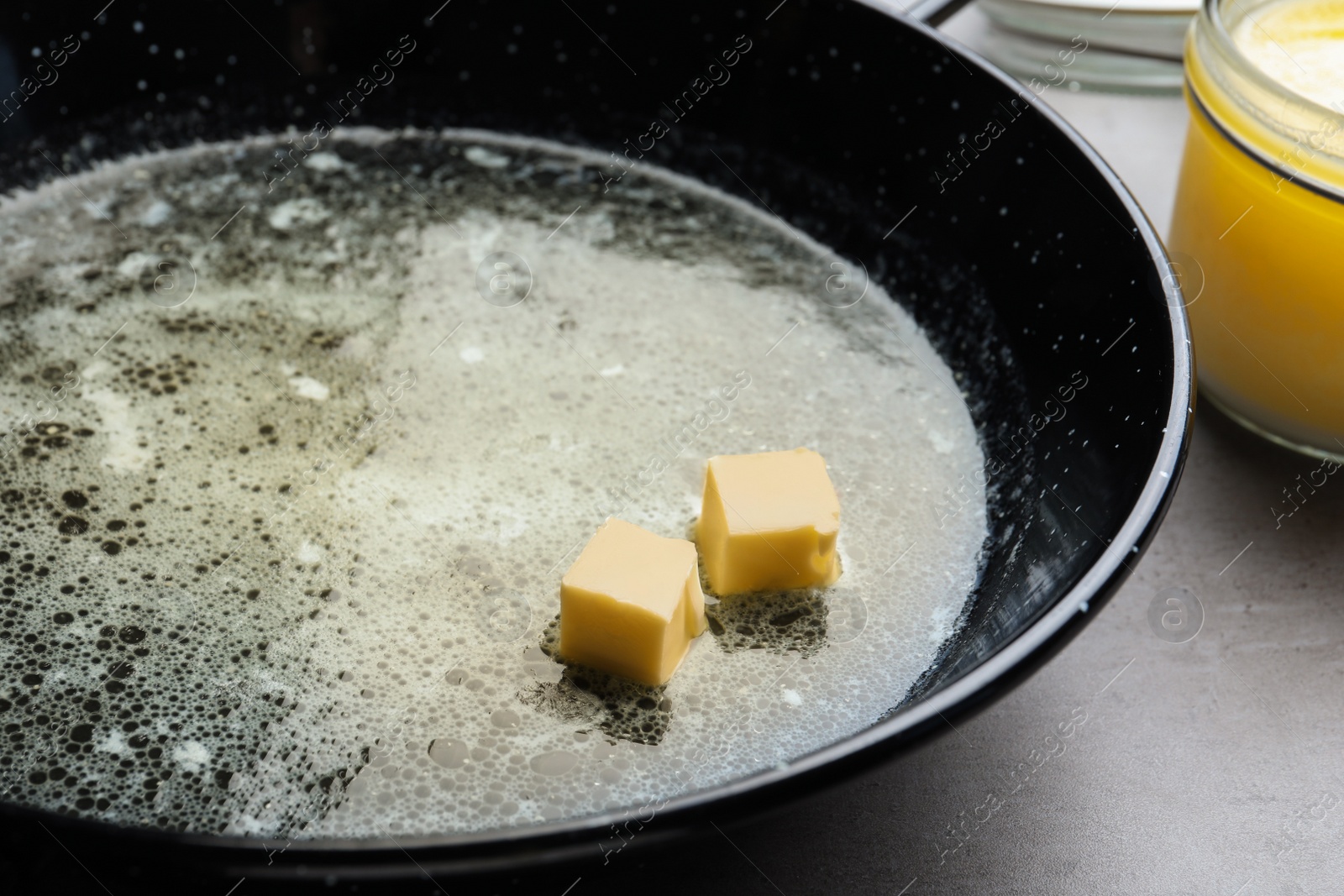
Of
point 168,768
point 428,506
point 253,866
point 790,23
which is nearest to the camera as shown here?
point 253,866

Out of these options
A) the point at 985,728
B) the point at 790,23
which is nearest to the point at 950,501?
the point at 985,728

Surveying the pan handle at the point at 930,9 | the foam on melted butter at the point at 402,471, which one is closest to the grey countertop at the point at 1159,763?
the foam on melted butter at the point at 402,471

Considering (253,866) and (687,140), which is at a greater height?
(253,866)

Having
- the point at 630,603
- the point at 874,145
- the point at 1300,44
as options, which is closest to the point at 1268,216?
the point at 1300,44

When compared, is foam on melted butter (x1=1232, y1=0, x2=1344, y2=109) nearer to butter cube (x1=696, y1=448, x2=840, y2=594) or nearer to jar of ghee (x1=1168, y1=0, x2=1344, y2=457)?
jar of ghee (x1=1168, y1=0, x2=1344, y2=457)

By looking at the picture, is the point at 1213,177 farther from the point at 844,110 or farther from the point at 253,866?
the point at 253,866

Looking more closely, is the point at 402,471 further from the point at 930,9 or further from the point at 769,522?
the point at 930,9

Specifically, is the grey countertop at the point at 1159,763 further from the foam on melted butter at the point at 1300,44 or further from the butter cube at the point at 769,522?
the foam on melted butter at the point at 1300,44

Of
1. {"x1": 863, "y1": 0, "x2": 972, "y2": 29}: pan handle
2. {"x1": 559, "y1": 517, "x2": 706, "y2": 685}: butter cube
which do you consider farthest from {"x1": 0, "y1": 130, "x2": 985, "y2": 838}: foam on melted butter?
{"x1": 863, "y1": 0, "x2": 972, "y2": 29}: pan handle
